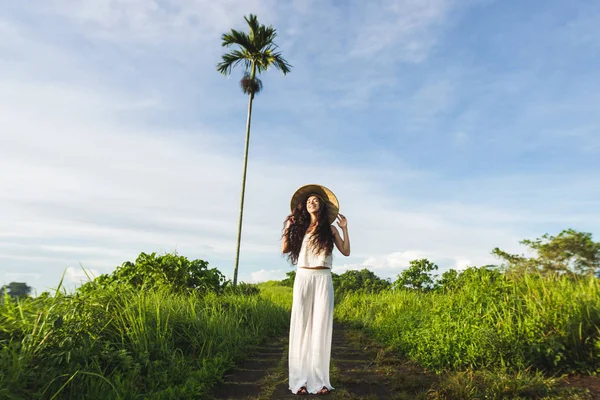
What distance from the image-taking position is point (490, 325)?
5383 mm

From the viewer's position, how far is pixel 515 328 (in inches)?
204

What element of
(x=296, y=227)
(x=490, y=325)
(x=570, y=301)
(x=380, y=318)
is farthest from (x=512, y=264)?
(x=296, y=227)

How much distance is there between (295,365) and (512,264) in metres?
4.16

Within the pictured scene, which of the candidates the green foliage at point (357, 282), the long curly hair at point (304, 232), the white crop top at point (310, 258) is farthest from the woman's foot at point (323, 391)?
the green foliage at point (357, 282)

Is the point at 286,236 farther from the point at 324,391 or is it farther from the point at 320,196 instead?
the point at 324,391

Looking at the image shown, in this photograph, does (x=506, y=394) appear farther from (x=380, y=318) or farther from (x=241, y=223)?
(x=241, y=223)

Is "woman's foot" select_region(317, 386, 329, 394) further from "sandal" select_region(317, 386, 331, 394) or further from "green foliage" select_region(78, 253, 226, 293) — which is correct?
"green foliage" select_region(78, 253, 226, 293)

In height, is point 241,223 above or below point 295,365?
above

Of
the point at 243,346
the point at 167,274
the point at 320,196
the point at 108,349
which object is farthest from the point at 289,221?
the point at 167,274

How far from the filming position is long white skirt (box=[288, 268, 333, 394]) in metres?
4.75

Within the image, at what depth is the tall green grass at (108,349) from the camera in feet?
12.2

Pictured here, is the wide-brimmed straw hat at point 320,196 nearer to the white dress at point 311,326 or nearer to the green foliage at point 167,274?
the white dress at point 311,326

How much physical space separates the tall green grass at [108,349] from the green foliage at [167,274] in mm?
3974

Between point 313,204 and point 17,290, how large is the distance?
3.36 meters
